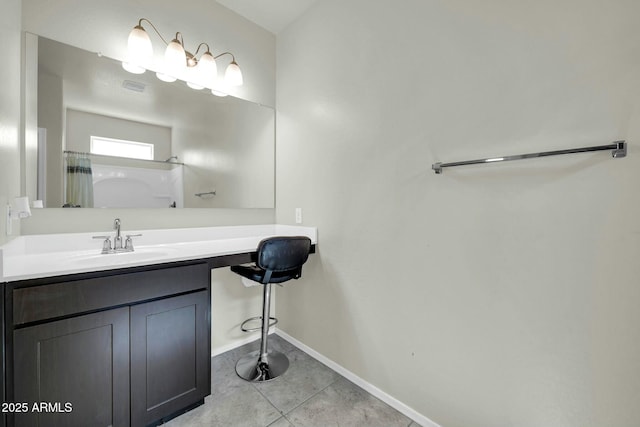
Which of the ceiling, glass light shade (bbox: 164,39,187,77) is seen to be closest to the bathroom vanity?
glass light shade (bbox: 164,39,187,77)

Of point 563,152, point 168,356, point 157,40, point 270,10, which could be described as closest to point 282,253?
point 168,356

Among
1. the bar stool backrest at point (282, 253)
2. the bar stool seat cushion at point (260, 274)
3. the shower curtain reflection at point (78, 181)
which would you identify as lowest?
the bar stool seat cushion at point (260, 274)

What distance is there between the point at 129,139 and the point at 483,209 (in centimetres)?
204

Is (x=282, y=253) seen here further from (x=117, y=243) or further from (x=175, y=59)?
(x=175, y=59)

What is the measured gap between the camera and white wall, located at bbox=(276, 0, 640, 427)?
92cm

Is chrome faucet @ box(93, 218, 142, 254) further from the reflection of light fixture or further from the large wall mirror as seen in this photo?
the reflection of light fixture

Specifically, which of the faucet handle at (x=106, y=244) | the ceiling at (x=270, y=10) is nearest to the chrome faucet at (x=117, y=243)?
the faucet handle at (x=106, y=244)

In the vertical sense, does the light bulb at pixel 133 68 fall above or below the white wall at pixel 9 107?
above

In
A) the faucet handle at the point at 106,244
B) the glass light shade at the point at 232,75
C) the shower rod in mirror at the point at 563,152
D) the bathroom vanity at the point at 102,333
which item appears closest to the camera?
the shower rod in mirror at the point at 563,152

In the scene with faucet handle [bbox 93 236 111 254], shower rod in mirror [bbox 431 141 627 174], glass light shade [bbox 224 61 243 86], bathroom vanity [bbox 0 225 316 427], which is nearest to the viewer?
shower rod in mirror [bbox 431 141 627 174]

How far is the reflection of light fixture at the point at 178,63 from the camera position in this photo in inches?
63.7

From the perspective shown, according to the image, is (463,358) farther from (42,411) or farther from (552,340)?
(42,411)

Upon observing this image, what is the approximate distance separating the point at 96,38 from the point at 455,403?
2.76 meters

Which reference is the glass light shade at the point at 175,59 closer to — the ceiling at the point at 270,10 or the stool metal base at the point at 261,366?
the ceiling at the point at 270,10
